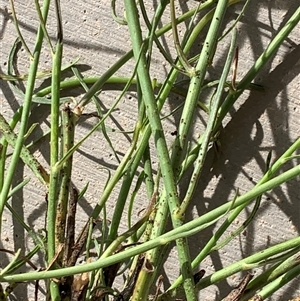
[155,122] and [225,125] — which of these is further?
[225,125]

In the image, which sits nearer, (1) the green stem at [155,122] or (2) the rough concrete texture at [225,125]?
(1) the green stem at [155,122]

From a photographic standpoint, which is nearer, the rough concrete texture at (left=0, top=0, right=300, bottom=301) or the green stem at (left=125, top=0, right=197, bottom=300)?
the green stem at (left=125, top=0, right=197, bottom=300)

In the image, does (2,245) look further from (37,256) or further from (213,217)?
(213,217)

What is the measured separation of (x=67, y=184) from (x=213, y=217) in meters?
0.15

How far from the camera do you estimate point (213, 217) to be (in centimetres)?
34

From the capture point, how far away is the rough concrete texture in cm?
58

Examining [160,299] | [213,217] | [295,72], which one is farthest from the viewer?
[295,72]

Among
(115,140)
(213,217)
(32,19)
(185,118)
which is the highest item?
(32,19)

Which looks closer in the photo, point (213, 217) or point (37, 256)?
point (213, 217)

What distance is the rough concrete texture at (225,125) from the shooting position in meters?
0.58

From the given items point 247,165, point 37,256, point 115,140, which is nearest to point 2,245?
point 37,256

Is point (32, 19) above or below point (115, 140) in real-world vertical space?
above

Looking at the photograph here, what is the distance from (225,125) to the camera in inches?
23.2

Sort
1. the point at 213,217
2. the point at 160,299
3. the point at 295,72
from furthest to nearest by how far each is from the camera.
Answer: the point at 295,72, the point at 160,299, the point at 213,217
